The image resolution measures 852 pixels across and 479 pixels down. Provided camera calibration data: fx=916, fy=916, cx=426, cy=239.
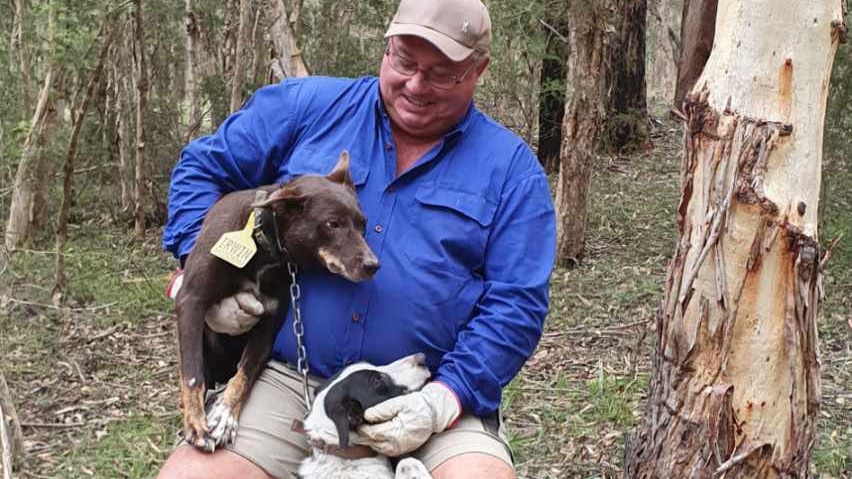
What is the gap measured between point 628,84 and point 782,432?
10.2 meters

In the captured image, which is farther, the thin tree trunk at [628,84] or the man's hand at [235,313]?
the thin tree trunk at [628,84]

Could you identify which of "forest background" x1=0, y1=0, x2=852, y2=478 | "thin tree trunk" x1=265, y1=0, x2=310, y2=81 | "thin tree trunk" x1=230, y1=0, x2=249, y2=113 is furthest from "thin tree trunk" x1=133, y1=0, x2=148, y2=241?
"thin tree trunk" x1=265, y1=0, x2=310, y2=81

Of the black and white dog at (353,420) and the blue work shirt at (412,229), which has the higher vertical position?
the blue work shirt at (412,229)

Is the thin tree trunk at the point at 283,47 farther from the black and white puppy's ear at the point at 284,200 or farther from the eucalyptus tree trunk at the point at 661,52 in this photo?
the eucalyptus tree trunk at the point at 661,52

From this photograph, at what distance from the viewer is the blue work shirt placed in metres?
3.32

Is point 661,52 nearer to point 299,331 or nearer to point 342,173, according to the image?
point 342,173

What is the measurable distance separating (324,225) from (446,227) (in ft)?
1.52

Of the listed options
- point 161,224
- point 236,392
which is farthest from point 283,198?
point 161,224

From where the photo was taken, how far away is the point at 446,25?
3.34m

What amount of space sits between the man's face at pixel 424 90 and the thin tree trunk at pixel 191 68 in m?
7.59

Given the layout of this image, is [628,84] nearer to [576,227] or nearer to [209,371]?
[576,227]

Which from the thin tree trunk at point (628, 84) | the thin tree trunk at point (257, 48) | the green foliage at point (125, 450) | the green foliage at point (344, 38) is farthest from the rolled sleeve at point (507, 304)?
the thin tree trunk at point (628, 84)

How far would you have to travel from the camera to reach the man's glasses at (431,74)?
3.42 metres

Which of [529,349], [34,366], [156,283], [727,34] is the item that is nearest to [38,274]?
[156,283]
